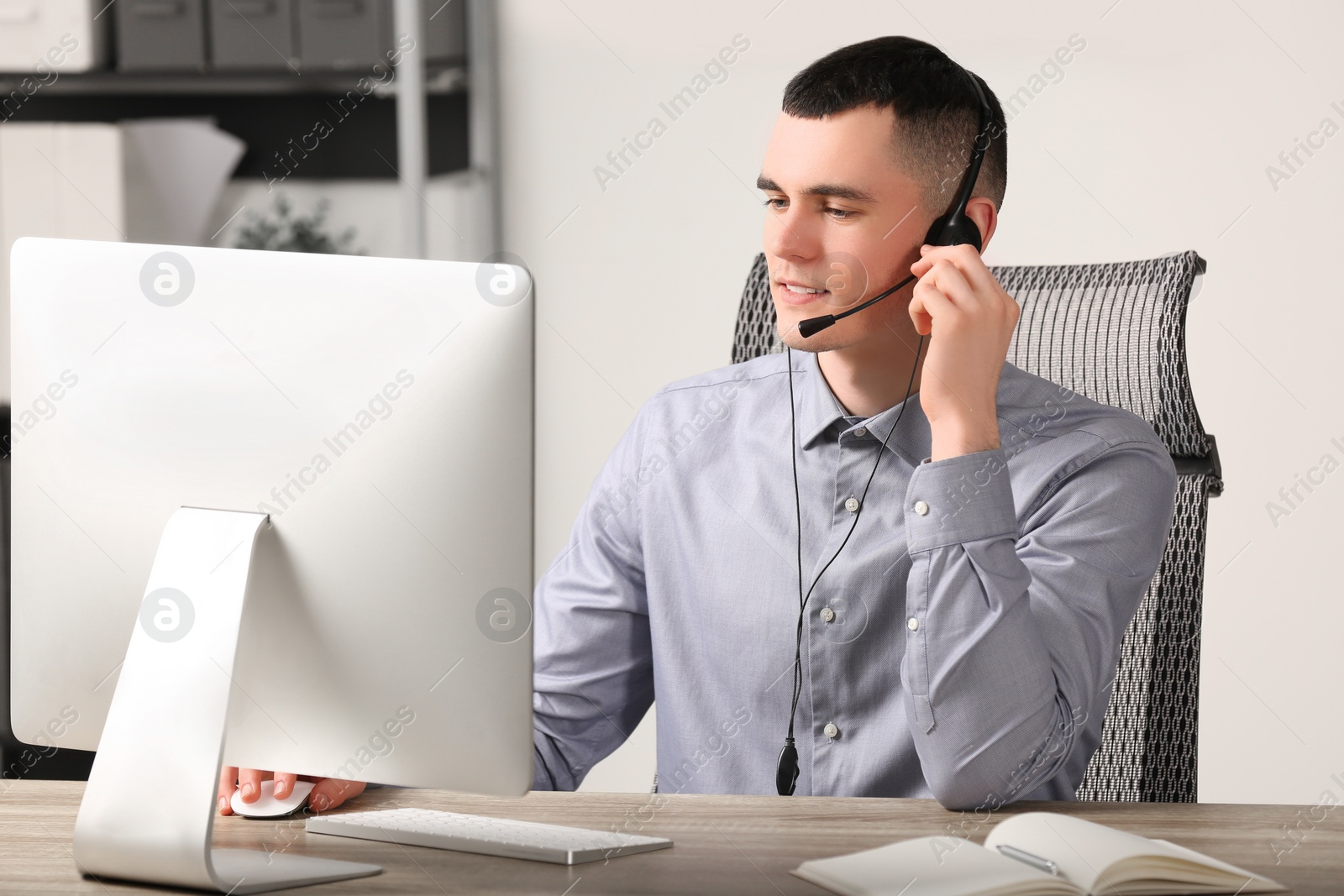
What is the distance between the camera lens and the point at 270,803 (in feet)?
3.09

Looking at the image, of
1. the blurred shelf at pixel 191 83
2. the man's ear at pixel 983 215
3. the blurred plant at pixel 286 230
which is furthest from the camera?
the blurred plant at pixel 286 230

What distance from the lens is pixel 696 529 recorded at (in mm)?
1298

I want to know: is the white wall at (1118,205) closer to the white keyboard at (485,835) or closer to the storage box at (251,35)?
the storage box at (251,35)

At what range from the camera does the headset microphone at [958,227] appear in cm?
119

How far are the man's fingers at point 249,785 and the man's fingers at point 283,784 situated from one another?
0.01 metres

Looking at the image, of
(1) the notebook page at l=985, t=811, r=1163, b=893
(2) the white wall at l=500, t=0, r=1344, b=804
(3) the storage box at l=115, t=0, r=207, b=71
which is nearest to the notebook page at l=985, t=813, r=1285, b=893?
(1) the notebook page at l=985, t=811, r=1163, b=893

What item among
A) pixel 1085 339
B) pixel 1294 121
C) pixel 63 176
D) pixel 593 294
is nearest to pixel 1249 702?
pixel 1294 121

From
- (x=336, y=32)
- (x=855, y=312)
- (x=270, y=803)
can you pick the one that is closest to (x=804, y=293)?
(x=855, y=312)

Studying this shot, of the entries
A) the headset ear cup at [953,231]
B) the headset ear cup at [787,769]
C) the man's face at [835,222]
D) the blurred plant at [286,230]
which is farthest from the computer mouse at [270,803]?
the blurred plant at [286,230]

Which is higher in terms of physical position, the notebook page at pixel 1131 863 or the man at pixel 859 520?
the man at pixel 859 520

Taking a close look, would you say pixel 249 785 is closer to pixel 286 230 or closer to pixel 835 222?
pixel 835 222

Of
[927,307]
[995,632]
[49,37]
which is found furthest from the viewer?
[49,37]

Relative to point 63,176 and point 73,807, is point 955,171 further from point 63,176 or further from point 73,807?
point 63,176

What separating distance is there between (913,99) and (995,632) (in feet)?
1.80
